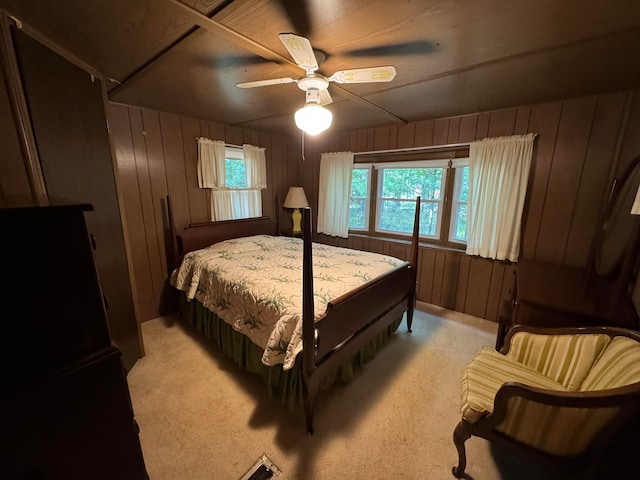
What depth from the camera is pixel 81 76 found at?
1.68 metres

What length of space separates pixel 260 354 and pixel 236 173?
2.57 meters

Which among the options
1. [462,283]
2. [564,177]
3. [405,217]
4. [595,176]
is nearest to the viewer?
[595,176]

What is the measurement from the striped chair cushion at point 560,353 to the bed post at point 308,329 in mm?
1278

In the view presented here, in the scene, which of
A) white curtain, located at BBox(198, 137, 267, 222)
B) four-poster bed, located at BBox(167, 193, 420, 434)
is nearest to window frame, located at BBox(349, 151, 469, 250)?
four-poster bed, located at BBox(167, 193, 420, 434)

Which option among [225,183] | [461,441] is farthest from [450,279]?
[225,183]

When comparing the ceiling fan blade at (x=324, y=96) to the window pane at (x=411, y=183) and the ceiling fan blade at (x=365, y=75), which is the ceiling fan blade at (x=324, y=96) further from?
the window pane at (x=411, y=183)

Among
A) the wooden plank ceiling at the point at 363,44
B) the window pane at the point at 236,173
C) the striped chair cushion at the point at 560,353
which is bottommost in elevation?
the striped chair cushion at the point at 560,353

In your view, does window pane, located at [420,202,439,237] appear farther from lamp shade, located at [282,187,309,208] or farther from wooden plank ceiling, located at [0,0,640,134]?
lamp shade, located at [282,187,309,208]

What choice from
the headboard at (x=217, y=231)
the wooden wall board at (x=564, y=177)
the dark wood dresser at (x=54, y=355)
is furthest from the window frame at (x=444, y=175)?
the dark wood dresser at (x=54, y=355)

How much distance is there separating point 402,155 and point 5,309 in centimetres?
366

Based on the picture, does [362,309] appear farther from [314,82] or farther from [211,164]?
[211,164]

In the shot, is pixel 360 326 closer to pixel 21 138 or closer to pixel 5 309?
pixel 5 309

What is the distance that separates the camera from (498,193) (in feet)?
8.96

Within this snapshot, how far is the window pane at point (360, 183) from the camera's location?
3896 mm
